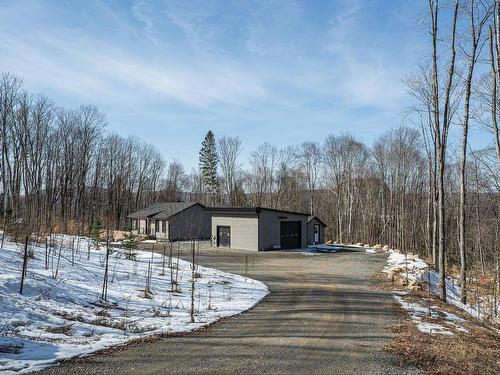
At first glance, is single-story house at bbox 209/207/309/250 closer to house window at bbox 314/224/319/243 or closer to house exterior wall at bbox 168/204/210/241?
house window at bbox 314/224/319/243

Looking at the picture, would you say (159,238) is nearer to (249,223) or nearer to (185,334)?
(249,223)

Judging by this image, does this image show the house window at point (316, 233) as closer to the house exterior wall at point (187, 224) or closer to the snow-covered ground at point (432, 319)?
the house exterior wall at point (187, 224)

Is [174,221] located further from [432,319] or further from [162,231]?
[432,319]

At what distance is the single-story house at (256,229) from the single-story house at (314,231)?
82.5 inches

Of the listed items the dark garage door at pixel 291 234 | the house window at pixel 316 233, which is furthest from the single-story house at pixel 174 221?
the house window at pixel 316 233

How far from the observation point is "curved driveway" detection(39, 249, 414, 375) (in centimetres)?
527

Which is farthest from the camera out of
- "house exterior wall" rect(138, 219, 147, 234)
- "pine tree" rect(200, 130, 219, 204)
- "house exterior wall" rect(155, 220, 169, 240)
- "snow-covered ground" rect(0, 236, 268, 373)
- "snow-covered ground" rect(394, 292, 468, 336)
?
"pine tree" rect(200, 130, 219, 204)

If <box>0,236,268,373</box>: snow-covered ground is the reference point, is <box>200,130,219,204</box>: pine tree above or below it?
above

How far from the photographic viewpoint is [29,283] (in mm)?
7941

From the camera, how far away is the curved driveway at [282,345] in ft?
17.3

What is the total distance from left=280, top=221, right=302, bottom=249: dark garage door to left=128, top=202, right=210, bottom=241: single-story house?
29.0 ft

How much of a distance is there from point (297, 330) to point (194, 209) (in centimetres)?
3247

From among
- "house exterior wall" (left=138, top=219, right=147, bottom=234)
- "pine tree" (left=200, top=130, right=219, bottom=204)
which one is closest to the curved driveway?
"house exterior wall" (left=138, top=219, right=147, bottom=234)

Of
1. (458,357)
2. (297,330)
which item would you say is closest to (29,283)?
(297,330)
